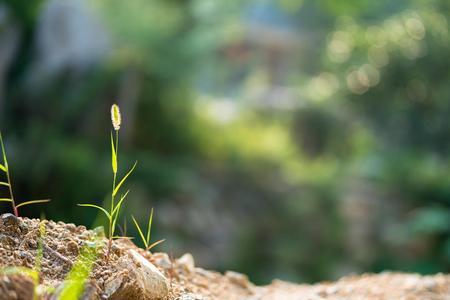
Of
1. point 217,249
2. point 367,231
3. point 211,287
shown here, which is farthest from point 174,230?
point 211,287

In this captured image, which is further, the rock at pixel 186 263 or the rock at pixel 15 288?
the rock at pixel 186 263

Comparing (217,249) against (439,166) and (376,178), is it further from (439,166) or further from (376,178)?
(439,166)

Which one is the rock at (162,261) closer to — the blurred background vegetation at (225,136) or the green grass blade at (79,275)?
the green grass blade at (79,275)

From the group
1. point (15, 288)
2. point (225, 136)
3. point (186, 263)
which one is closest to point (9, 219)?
point (15, 288)

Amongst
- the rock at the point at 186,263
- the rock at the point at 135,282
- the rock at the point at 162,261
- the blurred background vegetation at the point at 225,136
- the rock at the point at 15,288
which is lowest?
the rock at the point at 15,288

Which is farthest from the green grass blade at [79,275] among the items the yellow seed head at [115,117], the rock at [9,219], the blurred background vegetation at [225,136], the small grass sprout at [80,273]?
the blurred background vegetation at [225,136]

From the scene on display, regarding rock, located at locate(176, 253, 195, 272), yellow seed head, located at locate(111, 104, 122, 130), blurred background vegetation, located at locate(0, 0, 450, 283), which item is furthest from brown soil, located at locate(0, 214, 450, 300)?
blurred background vegetation, located at locate(0, 0, 450, 283)

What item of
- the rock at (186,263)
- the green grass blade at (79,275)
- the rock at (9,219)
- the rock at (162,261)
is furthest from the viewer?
the rock at (186,263)
